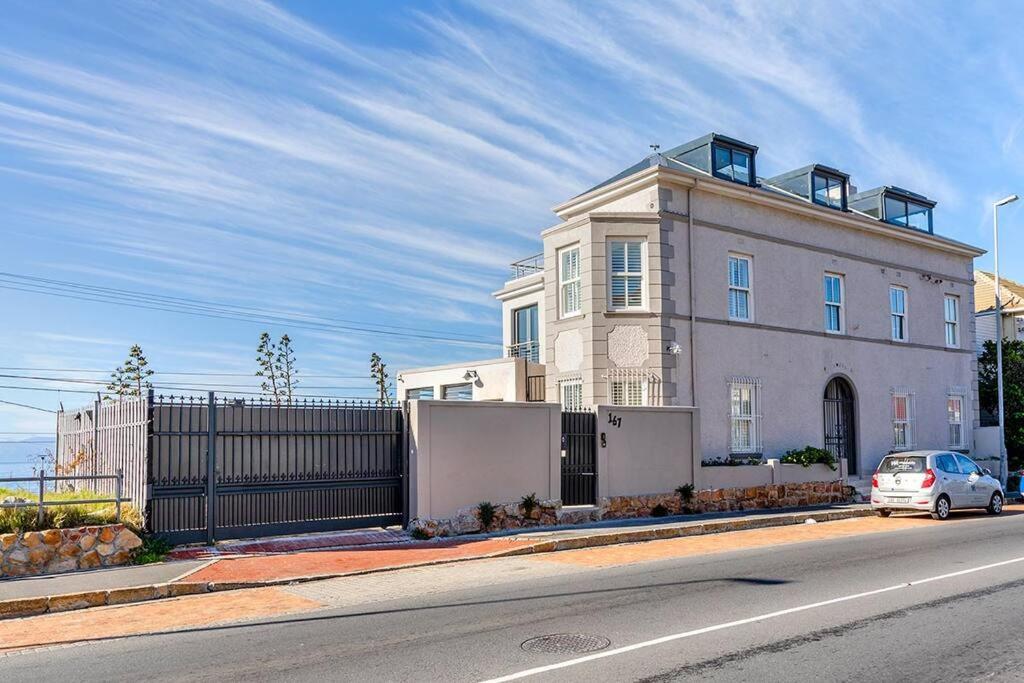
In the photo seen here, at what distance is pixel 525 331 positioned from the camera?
3269 cm

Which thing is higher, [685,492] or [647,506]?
[685,492]

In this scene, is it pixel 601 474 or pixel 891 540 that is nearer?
pixel 891 540

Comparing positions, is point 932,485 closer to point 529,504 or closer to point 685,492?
point 685,492

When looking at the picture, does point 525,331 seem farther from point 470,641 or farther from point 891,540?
point 470,641

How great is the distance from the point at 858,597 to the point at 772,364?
50.7 ft

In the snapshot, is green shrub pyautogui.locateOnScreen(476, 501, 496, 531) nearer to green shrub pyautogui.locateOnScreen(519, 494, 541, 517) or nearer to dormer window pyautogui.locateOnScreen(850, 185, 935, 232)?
green shrub pyautogui.locateOnScreen(519, 494, 541, 517)

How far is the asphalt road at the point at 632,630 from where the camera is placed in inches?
274

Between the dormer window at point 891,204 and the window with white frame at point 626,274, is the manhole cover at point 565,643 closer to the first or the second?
the window with white frame at point 626,274

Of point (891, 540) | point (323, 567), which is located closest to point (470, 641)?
point (323, 567)

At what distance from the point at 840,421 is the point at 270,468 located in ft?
60.5

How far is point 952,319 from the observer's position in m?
31.5

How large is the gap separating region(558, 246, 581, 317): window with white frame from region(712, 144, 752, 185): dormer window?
504 centimetres

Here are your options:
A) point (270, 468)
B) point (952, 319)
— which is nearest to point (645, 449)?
point (270, 468)

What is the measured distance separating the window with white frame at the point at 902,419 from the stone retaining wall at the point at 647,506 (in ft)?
18.7
